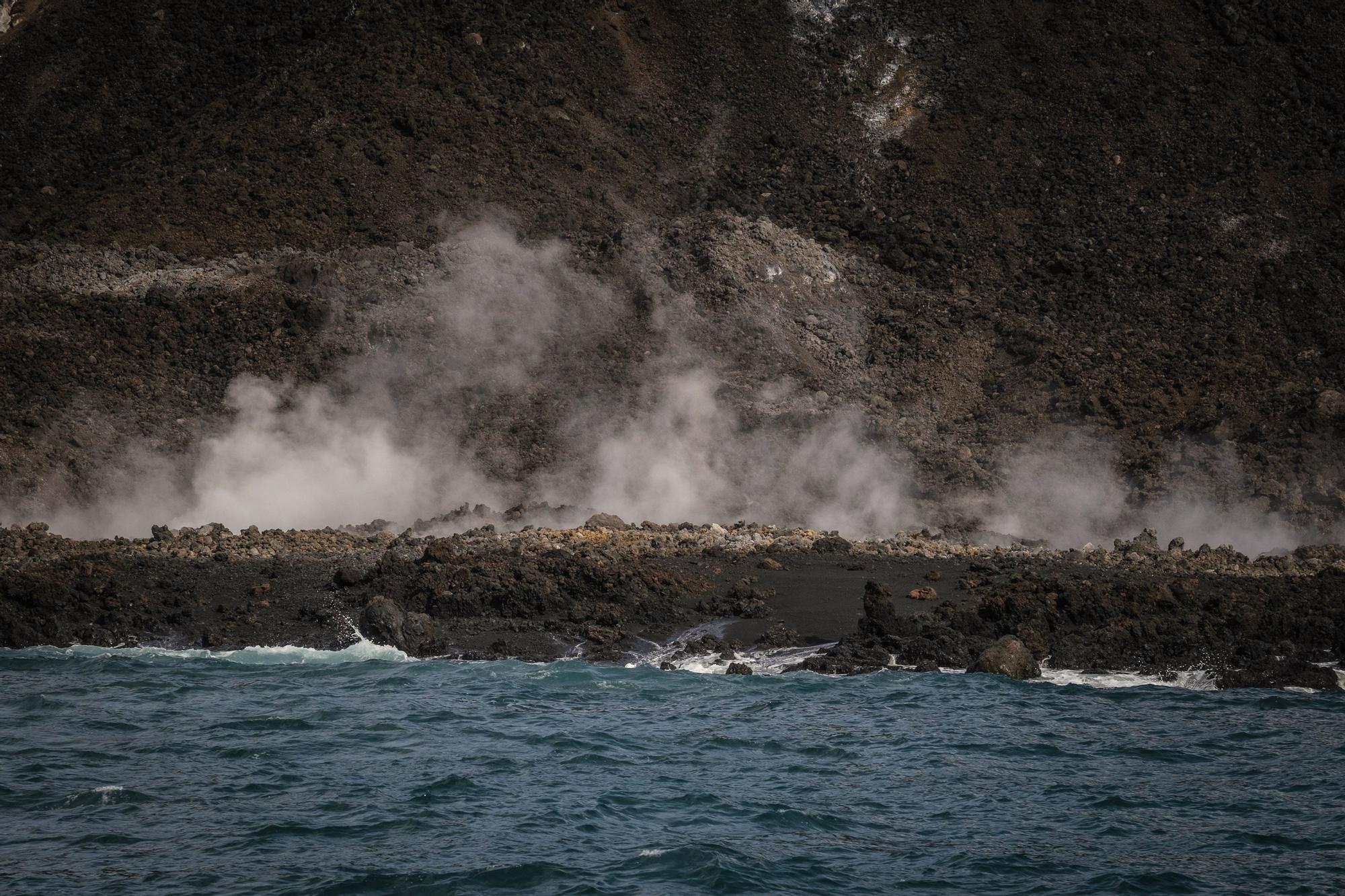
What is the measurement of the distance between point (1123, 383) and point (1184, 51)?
17273 millimetres

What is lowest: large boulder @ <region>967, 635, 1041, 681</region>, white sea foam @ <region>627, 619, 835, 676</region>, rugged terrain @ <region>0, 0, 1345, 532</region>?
large boulder @ <region>967, 635, 1041, 681</region>

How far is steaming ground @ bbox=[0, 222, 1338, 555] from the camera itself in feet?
96.1

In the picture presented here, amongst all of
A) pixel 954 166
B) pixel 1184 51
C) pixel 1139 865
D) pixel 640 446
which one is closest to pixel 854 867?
pixel 1139 865

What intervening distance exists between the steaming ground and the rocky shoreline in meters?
3.98

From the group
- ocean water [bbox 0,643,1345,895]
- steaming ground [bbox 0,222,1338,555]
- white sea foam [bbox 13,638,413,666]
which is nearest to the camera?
ocean water [bbox 0,643,1345,895]

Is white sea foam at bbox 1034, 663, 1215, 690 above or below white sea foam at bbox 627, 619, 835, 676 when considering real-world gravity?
below

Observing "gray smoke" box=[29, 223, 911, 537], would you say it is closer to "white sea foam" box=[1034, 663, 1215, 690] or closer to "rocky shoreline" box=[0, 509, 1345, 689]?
"rocky shoreline" box=[0, 509, 1345, 689]

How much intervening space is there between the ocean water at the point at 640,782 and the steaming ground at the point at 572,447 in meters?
10.6

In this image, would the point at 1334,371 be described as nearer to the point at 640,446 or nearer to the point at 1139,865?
the point at 640,446

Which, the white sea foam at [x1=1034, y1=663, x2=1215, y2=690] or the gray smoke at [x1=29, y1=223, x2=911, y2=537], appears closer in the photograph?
the white sea foam at [x1=1034, y1=663, x2=1215, y2=690]

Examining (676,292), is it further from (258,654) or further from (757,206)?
(258,654)

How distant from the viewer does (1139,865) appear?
452 inches

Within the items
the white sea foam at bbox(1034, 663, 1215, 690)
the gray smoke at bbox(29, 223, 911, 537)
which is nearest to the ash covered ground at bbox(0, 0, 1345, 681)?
the gray smoke at bbox(29, 223, 911, 537)

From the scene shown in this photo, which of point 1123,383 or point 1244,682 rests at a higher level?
point 1123,383
